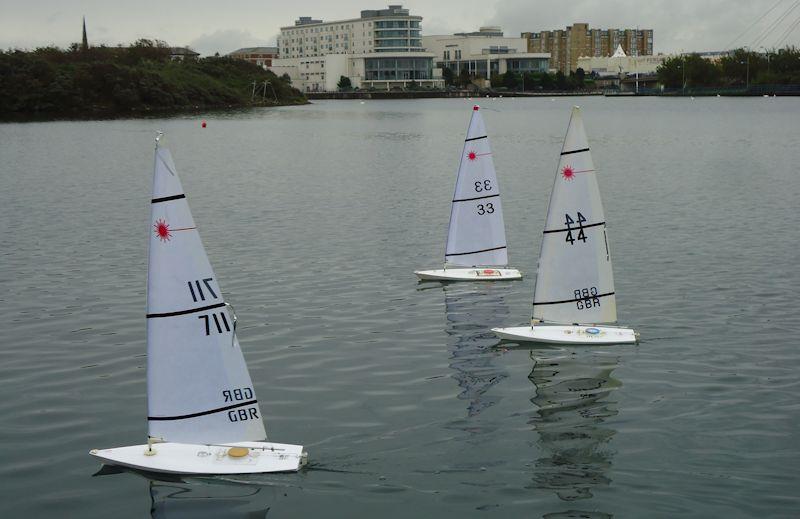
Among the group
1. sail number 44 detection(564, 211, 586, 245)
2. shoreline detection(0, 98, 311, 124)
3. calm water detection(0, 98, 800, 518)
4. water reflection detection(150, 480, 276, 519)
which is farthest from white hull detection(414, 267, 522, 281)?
shoreline detection(0, 98, 311, 124)

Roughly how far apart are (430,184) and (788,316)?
4156 cm

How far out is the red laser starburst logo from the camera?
17.2 meters

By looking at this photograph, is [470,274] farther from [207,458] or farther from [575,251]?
[207,458]

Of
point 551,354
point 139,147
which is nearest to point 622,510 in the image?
point 551,354

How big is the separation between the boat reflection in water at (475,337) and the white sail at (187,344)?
635cm

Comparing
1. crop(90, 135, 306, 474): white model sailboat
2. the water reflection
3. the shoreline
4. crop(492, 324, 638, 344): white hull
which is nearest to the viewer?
crop(90, 135, 306, 474): white model sailboat

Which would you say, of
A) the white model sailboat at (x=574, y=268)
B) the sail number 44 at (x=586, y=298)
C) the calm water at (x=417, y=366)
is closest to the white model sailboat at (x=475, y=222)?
the calm water at (x=417, y=366)

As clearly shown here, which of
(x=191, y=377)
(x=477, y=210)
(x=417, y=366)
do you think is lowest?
(x=417, y=366)

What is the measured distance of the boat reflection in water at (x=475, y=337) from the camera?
24.5 meters

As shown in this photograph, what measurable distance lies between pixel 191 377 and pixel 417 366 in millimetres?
9261

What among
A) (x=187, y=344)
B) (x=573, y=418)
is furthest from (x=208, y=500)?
(x=573, y=418)

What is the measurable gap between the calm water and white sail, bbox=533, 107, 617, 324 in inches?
44.6

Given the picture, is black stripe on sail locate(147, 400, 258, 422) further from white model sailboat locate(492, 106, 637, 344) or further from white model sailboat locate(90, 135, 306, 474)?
white model sailboat locate(492, 106, 637, 344)

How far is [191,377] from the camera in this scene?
60.0 ft
